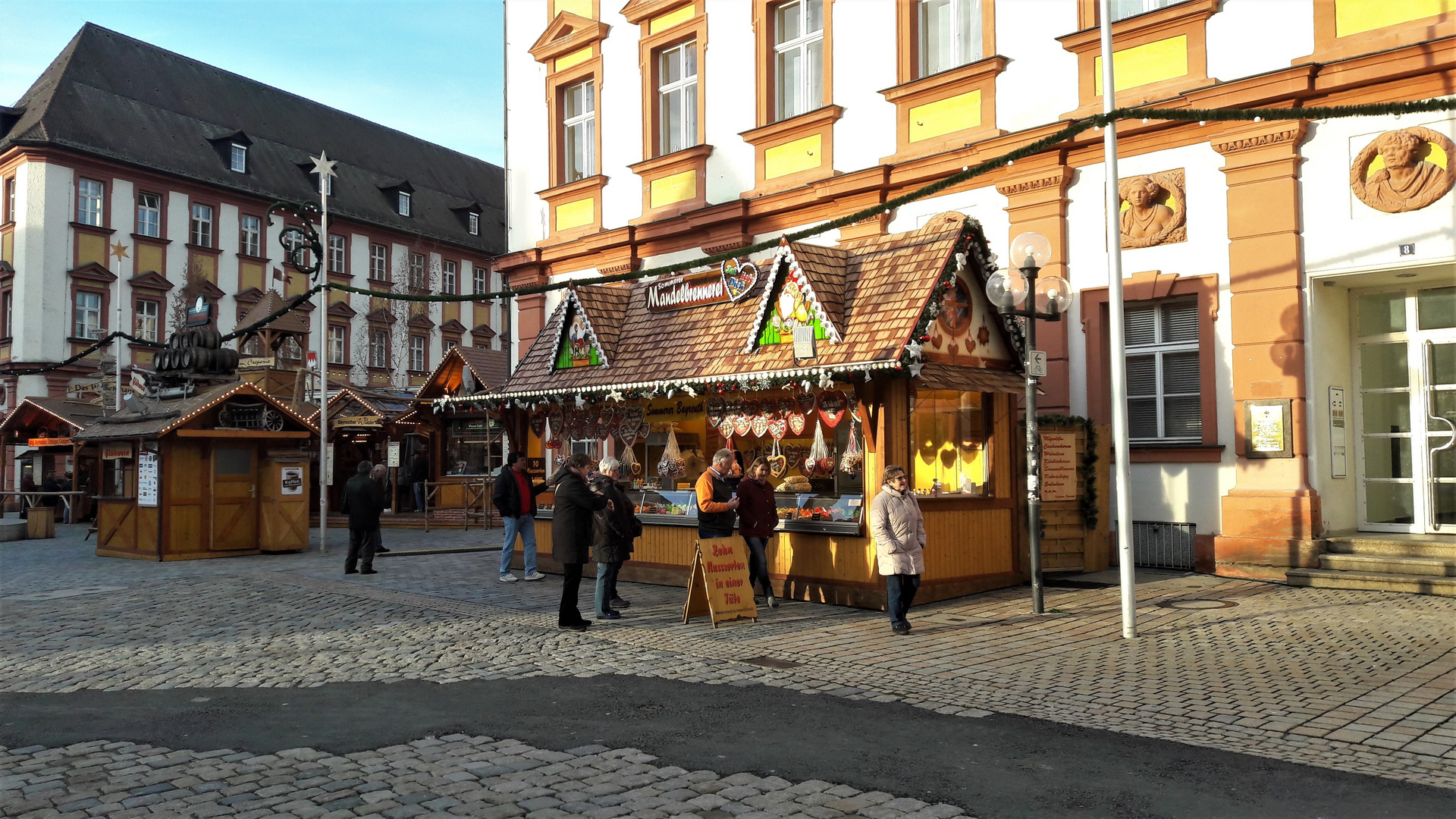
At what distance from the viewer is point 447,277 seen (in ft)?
192

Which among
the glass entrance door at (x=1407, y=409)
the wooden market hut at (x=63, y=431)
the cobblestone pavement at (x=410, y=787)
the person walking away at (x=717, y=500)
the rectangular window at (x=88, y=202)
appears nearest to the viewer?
the cobblestone pavement at (x=410, y=787)

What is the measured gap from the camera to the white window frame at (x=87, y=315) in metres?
41.9

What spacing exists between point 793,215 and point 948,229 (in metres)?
6.58

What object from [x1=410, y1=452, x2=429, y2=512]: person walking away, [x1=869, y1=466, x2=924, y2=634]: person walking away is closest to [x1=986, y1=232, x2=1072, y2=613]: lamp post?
[x1=869, y1=466, x2=924, y2=634]: person walking away

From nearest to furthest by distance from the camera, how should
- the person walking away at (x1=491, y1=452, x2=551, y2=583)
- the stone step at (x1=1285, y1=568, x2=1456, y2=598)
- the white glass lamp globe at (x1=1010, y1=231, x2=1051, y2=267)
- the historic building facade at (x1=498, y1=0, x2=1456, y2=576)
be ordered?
the white glass lamp globe at (x1=1010, y1=231, x2=1051, y2=267) → the stone step at (x1=1285, y1=568, x2=1456, y2=598) → the historic building facade at (x1=498, y1=0, x2=1456, y2=576) → the person walking away at (x1=491, y1=452, x2=551, y2=583)

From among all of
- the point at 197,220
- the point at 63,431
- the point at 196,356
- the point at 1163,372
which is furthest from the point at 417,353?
the point at 1163,372

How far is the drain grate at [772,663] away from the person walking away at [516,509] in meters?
6.63

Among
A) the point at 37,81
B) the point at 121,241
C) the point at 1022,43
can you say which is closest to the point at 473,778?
the point at 1022,43

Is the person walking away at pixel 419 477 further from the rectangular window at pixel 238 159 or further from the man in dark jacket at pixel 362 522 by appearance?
the rectangular window at pixel 238 159

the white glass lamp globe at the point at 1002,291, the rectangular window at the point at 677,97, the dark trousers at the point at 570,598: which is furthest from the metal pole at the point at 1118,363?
the rectangular window at the point at 677,97

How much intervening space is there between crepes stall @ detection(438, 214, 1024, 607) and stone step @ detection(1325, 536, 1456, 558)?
11.5 ft

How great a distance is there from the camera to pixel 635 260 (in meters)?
21.4

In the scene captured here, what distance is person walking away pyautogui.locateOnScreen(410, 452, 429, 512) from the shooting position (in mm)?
30812

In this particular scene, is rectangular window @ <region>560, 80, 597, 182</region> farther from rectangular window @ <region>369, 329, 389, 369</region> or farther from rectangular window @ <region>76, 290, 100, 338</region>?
rectangular window @ <region>369, 329, 389, 369</region>
